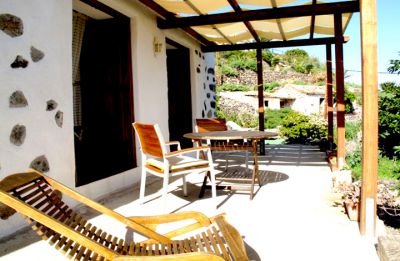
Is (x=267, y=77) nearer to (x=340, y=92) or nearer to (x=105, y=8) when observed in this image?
(x=340, y=92)

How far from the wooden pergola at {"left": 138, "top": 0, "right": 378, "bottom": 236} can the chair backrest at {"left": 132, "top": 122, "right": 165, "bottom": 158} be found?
1.61m

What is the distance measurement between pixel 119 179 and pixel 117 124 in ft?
3.11

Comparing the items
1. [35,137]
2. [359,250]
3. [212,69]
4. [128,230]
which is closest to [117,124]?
[35,137]

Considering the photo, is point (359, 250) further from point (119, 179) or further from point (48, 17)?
point (48, 17)

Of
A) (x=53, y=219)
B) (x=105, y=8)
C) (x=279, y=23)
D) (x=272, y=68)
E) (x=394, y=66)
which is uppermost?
(x=272, y=68)

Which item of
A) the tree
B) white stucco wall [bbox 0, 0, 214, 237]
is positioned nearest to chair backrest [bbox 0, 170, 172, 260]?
white stucco wall [bbox 0, 0, 214, 237]

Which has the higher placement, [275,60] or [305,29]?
[275,60]

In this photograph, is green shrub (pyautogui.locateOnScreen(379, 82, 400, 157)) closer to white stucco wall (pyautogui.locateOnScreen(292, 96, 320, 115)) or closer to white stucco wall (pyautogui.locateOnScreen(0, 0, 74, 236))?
white stucco wall (pyautogui.locateOnScreen(0, 0, 74, 236))

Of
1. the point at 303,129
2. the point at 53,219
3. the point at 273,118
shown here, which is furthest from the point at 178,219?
the point at 273,118

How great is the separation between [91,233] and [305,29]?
19.2ft

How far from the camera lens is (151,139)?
10.2 feet

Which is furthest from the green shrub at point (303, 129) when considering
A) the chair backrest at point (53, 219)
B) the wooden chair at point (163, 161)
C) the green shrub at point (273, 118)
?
the chair backrest at point (53, 219)

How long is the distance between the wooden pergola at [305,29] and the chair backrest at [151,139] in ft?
5.30

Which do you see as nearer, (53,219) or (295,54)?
(53,219)
